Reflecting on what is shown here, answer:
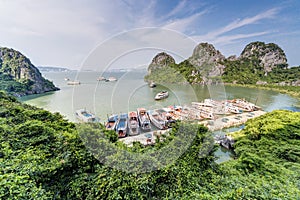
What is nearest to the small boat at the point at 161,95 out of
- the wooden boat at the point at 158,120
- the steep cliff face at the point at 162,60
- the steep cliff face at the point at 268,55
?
the wooden boat at the point at 158,120

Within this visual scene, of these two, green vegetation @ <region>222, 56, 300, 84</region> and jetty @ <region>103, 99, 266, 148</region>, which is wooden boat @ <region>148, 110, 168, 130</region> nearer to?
jetty @ <region>103, 99, 266, 148</region>

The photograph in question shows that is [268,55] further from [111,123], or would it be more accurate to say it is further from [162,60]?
[162,60]

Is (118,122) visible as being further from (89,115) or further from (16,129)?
(16,129)

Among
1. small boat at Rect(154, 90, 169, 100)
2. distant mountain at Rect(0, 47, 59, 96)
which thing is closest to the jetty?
small boat at Rect(154, 90, 169, 100)

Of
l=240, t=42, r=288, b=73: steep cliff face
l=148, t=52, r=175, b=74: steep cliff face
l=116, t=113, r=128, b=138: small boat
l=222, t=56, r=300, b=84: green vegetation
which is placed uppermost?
l=240, t=42, r=288, b=73: steep cliff face

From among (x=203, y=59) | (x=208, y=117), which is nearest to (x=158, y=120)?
(x=208, y=117)

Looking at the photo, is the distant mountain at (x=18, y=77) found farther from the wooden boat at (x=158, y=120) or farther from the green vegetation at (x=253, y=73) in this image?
the green vegetation at (x=253, y=73)
